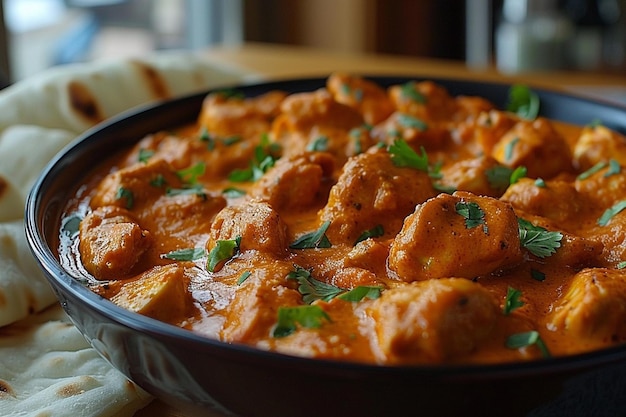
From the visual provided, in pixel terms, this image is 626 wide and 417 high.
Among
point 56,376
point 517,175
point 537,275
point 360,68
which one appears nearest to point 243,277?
point 56,376

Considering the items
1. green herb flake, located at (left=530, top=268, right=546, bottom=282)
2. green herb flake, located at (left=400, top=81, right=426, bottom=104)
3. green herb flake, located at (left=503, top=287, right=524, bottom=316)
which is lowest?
green herb flake, located at (left=530, top=268, right=546, bottom=282)

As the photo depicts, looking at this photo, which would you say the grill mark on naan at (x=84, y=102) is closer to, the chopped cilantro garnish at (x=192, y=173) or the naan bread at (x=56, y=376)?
the chopped cilantro garnish at (x=192, y=173)

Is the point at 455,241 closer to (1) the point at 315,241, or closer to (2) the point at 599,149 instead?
(1) the point at 315,241

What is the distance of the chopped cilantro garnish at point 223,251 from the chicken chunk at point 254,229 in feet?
0.05

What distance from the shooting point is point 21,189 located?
319cm

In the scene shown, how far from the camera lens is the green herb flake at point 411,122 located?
3307 mm

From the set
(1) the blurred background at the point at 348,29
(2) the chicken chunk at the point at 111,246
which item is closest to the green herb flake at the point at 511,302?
(2) the chicken chunk at the point at 111,246

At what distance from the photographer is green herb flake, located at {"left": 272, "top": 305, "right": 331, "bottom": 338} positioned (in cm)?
195

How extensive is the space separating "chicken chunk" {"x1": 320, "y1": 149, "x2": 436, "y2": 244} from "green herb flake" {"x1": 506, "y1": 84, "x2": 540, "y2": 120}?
4.41ft

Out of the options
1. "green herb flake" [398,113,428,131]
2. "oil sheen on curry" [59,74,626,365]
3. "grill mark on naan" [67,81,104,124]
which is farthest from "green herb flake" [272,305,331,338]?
"grill mark on naan" [67,81,104,124]

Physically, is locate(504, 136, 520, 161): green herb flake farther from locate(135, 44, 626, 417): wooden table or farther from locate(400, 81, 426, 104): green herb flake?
locate(135, 44, 626, 417): wooden table

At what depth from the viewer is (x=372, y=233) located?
8.13 ft

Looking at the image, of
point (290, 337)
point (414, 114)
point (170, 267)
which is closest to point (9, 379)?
point (170, 267)

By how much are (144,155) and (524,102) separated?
1.69m
